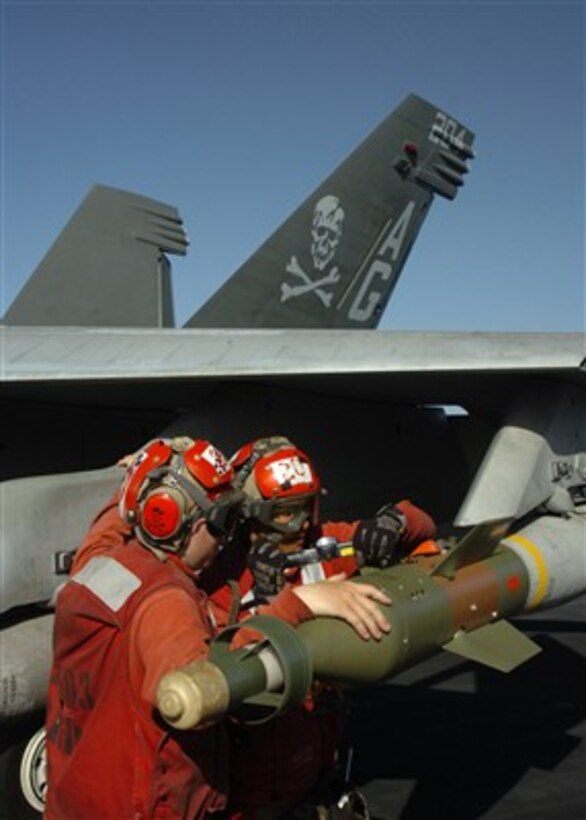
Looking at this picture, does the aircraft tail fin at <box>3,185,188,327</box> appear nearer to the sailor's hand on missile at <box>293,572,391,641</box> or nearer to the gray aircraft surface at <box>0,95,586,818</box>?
the gray aircraft surface at <box>0,95,586,818</box>

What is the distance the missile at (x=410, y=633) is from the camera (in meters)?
1.91

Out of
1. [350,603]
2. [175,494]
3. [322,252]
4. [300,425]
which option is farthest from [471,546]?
[322,252]

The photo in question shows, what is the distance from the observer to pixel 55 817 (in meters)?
2.39

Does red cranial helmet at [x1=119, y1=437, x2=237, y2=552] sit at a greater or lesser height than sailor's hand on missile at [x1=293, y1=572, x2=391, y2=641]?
greater

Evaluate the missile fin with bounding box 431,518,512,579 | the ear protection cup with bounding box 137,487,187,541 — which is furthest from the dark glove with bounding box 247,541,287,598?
the ear protection cup with bounding box 137,487,187,541

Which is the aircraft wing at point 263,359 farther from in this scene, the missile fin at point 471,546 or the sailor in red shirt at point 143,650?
the sailor in red shirt at point 143,650

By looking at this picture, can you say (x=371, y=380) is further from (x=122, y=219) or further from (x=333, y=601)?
(x=122, y=219)

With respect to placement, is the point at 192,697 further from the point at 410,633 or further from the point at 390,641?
the point at 410,633

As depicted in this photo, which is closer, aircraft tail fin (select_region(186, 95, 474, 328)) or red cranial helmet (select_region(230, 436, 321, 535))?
red cranial helmet (select_region(230, 436, 321, 535))

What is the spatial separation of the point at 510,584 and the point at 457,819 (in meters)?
1.56

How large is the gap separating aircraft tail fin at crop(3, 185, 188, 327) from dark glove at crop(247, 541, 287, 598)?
459 cm

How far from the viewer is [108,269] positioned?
7648 mm

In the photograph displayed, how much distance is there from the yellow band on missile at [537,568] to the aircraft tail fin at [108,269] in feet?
14.9

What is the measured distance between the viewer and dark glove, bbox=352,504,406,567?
334 centimetres
